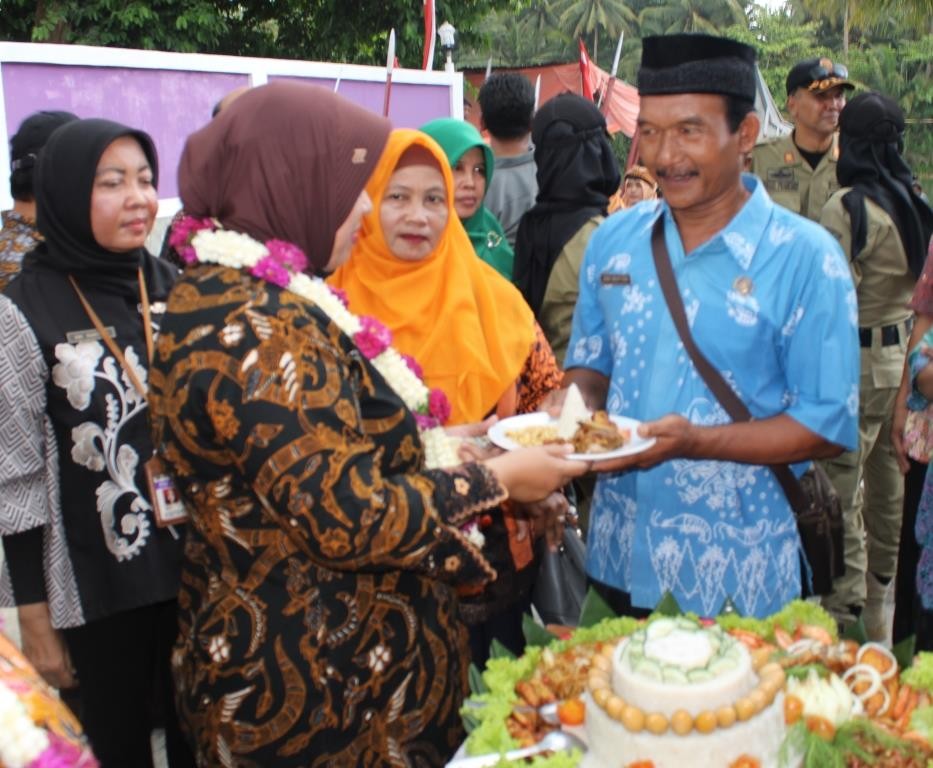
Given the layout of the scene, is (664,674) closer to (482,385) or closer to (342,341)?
(342,341)

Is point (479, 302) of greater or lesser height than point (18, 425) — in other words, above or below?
above

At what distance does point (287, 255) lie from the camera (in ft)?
6.53

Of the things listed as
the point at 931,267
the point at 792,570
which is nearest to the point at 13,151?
the point at 792,570

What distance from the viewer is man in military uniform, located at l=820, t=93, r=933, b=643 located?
4.99 meters

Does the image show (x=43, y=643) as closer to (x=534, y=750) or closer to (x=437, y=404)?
(x=437, y=404)

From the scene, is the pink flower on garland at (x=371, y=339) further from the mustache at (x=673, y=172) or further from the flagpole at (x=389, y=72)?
the flagpole at (x=389, y=72)

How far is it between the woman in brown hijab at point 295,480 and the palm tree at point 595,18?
57235mm

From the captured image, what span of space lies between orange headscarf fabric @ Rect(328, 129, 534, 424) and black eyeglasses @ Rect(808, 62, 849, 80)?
370cm

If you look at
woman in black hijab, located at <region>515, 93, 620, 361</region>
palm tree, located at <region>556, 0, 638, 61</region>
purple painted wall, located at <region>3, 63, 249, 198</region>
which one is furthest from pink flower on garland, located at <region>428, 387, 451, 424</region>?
palm tree, located at <region>556, 0, 638, 61</region>

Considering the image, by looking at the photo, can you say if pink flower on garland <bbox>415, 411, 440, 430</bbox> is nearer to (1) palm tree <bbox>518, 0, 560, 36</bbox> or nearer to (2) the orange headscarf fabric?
(2) the orange headscarf fabric

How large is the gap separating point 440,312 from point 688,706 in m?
1.66

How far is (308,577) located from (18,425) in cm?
121

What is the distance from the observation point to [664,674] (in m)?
1.74

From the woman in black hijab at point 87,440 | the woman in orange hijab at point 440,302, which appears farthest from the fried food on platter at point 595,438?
the woman in black hijab at point 87,440
